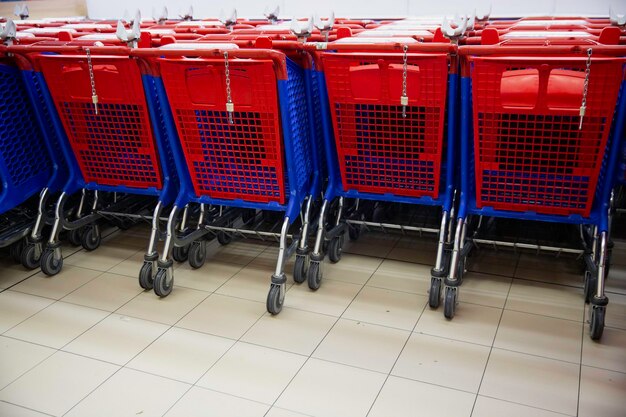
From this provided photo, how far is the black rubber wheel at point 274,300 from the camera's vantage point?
285 centimetres

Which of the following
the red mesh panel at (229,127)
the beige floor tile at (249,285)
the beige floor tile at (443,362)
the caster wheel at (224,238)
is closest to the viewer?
the beige floor tile at (443,362)

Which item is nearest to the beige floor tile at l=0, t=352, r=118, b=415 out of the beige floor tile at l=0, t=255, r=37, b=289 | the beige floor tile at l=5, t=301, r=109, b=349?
the beige floor tile at l=5, t=301, r=109, b=349

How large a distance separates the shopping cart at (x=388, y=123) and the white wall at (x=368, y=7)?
3361mm

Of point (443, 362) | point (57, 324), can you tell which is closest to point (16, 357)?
point (57, 324)

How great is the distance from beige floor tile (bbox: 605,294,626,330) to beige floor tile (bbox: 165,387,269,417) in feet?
5.43

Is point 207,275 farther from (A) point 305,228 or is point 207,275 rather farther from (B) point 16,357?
(B) point 16,357

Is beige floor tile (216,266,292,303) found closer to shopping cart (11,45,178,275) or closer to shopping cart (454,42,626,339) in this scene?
shopping cart (11,45,178,275)

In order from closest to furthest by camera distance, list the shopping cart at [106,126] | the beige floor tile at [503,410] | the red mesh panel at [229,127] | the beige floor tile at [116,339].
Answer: the beige floor tile at [503,410] < the beige floor tile at [116,339] < the red mesh panel at [229,127] < the shopping cart at [106,126]

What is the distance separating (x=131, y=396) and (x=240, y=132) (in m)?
1.31

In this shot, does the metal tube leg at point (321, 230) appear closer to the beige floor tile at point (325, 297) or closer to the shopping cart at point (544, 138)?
the beige floor tile at point (325, 297)

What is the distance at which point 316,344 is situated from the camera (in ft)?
8.65

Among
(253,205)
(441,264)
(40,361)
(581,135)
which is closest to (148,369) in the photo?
(40,361)

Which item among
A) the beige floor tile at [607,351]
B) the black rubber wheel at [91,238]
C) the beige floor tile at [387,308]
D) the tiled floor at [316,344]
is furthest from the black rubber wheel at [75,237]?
the beige floor tile at [607,351]

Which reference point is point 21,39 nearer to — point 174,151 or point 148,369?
point 174,151
